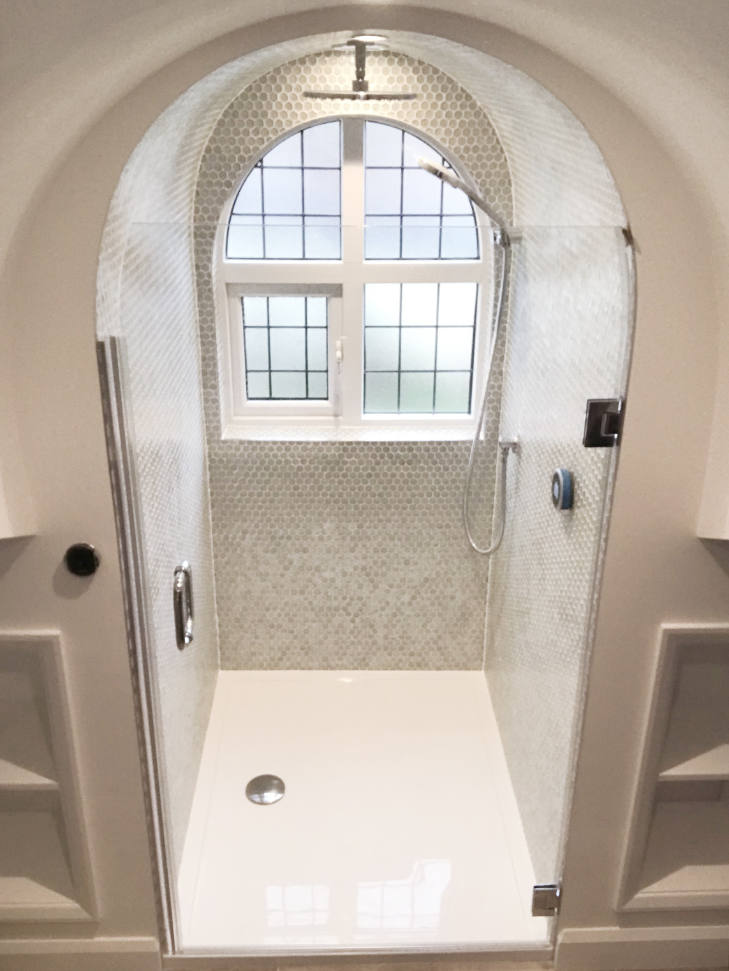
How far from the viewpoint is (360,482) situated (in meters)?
2.84

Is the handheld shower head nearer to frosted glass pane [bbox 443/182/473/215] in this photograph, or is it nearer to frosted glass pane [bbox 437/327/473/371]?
frosted glass pane [bbox 443/182/473/215]

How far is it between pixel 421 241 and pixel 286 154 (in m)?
0.58

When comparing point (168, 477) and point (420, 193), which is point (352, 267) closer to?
point (420, 193)

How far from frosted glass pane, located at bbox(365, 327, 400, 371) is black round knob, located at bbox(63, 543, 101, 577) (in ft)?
5.01

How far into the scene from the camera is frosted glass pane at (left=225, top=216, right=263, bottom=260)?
2619mm

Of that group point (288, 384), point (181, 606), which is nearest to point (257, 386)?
point (288, 384)

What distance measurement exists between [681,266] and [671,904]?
159 cm

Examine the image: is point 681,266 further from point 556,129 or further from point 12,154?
point 12,154

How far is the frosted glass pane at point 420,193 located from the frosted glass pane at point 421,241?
0.03 metres

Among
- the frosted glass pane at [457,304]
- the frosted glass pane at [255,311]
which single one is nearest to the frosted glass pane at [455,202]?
the frosted glass pane at [457,304]

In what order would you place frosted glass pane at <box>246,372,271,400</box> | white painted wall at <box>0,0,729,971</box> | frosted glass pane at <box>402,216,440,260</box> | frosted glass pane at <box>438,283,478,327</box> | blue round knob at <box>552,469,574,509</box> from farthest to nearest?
frosted glass pane at <box>246,372,271,400</box>, frosted glass pane at <box>438,283,478,327</box>, frosted glass pane at <box>402,216,440,260</box>, blue round knob at <box>552,469,574,509</box>, white painted wall at <box>0,0,729,971</box>

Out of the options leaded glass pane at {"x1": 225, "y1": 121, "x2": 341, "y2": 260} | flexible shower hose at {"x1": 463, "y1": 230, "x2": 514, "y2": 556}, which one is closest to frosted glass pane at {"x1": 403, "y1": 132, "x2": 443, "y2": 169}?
leaded glass pane at {"x1": 225, "y1": 121, "x2": 341, "y2": 260}

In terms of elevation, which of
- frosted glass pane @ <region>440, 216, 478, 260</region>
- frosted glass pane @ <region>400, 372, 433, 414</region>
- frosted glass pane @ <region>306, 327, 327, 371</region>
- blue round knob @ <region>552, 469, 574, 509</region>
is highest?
frosted glass pane @ <region>440, 216, 478, 260</region>

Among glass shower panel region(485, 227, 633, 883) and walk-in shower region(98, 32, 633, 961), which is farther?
walk-in shower region(98, 32, 633, 961)
